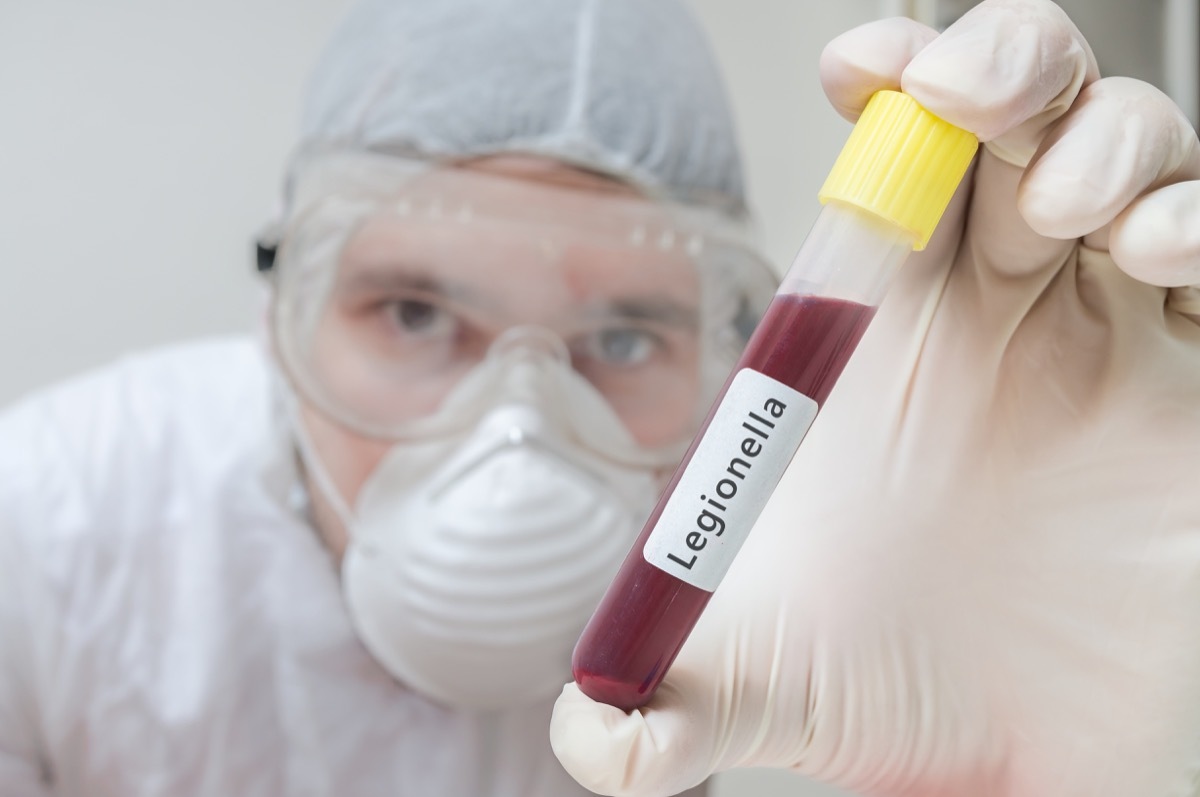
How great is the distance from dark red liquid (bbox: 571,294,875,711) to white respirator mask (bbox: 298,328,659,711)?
0.43 m

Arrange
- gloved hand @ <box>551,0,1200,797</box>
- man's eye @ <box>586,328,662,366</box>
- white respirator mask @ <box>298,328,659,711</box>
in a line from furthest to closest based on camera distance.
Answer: man's eye @ <box>586,328,662,366</box>, white respirator mask @ <box>298,328,659,711</box>, gloved hand @ <box>551,0,1200,797</box>

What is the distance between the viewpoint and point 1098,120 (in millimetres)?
465

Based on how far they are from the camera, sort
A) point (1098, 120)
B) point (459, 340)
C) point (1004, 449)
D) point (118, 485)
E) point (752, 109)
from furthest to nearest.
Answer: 1. point (752, 109)
2. point (118, 485)
3. point (459, 340)
4. point (1004, 449)
5. point (1098, 120)

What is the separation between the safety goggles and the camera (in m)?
0.93

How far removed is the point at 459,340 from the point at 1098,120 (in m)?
0.64

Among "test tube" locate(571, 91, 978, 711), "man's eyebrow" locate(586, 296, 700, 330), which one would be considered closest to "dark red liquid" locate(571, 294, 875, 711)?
"test tube" locate(571, 91, 978, 711)

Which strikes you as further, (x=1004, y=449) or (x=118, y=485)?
(x=118, y=485)

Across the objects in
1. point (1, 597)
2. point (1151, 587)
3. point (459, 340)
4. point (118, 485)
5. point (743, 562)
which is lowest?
point (1, 597)

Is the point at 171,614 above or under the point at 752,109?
under

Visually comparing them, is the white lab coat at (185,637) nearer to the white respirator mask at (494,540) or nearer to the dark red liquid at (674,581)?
the white respirator mask at (494,540)

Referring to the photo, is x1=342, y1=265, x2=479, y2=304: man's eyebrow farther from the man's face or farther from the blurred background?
the blurred background

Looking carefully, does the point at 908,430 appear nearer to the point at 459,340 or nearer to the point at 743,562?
the point at 743,562

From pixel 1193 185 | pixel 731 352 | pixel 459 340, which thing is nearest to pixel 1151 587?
pixel 1193 185

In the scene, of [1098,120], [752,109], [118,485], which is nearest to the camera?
[1098,120]
